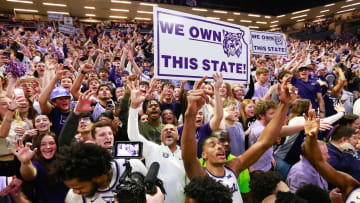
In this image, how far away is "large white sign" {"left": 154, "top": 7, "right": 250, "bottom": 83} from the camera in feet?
7.19

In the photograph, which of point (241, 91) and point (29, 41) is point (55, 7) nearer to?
point (29, 41)

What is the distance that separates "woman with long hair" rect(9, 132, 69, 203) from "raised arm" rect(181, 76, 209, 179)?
1.03 meters

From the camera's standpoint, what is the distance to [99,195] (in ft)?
6.43

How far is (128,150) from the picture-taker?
186 cm

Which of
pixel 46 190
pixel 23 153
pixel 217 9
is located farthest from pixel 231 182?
pixel 217 9

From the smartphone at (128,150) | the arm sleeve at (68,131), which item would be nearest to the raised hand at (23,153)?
the arm sleeve at (68,131)

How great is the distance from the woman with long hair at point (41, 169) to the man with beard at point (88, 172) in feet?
1.20

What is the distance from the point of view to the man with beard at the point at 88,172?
5.92 ft

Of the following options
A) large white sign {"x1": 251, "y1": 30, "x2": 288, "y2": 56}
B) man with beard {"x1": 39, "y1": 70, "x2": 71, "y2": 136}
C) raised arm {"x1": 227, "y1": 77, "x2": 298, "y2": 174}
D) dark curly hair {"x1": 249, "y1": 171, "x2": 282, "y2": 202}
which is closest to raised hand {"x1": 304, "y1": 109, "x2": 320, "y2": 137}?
raised arm {"x1": 227, "y1": 77, "x2": 298, "y2": 174}

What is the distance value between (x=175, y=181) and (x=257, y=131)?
3.91ft

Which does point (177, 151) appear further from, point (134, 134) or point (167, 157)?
point (134, 134)

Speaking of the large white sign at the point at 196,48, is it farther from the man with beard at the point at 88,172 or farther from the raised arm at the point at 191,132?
the man with beard at the point at 88,172

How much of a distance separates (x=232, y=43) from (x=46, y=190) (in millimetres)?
2019

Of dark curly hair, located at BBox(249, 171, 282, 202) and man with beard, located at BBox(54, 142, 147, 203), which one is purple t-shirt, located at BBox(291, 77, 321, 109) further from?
man with beard, located at BBox(54, 142, 147, 203)
